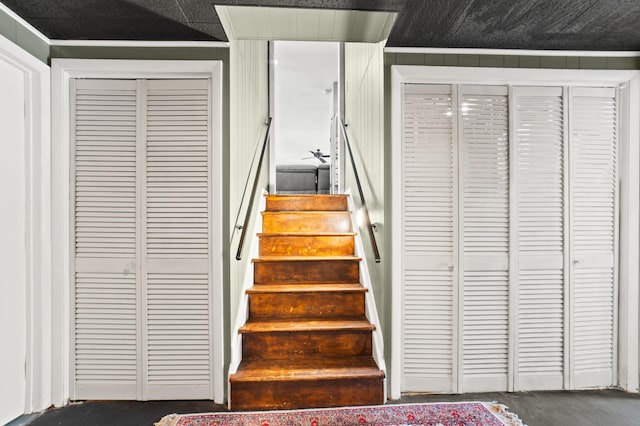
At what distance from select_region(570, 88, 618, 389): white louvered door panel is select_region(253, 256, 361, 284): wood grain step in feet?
5.33

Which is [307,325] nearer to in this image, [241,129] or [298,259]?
[298,259]

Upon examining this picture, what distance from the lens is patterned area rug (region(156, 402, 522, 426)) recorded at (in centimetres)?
215

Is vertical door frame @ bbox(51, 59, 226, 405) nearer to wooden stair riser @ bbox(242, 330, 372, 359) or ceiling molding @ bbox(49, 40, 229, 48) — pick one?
ceiling molding @ bbox(49, 40, 229, 48)

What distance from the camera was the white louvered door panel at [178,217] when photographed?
8.00 feet

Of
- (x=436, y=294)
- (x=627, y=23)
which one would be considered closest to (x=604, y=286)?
(x=436, y=294)

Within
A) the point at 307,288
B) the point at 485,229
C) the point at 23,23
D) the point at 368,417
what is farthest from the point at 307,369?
the point at 23,23

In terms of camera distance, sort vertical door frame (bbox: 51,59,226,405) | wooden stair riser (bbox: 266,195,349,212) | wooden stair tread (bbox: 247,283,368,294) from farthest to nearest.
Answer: wooden stair riser (bbox: 266,195,349,212) < wooden stair tread (bbox: 247,283,368,294) < vertical door frame (bbox: 51,59,226,405)

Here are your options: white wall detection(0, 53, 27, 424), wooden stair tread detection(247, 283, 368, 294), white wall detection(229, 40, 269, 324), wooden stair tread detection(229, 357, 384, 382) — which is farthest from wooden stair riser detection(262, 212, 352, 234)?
white wall detection(0, 53, 27, 424)

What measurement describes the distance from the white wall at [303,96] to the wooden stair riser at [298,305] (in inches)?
120

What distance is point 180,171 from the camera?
247cm

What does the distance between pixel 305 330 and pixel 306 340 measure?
9 cm

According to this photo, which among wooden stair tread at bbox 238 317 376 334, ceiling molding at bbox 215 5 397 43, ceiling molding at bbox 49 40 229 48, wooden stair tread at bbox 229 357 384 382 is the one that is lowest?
wooden stair tread at bbox 229 357 384 382

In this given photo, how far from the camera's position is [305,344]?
101 inches

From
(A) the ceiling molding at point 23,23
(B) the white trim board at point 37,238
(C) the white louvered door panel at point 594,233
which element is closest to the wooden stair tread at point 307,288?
(B) the white trim board at point 37,238
